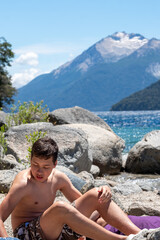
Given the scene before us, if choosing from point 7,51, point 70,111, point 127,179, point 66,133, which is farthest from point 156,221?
point 7,51

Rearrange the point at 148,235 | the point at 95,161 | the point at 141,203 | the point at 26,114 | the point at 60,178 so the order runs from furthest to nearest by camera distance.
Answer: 1. the point at 26,114
2. the point at 95,161
3. the point at 141,203
4. the point at 60,178
5. the point at 148,235

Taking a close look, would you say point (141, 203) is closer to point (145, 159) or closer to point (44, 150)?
point (44, 150)

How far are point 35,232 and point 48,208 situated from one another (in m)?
0.33

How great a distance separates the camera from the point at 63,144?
944cm

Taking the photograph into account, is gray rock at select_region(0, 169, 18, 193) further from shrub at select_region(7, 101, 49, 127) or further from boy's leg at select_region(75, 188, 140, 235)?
shrub at select_region(7, 101, 49, 127)

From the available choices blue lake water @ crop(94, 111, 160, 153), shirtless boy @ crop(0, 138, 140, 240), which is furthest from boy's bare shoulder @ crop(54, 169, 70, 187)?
blue lake water @ crop(94, 111, 160, 153)

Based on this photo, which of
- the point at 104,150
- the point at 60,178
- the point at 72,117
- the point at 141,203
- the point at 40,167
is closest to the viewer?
the point at 40,167

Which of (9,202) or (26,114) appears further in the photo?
(26,114)

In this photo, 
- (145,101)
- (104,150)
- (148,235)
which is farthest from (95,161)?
(145,101)

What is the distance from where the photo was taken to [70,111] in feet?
52.3

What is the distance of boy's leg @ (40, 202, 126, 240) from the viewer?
Answer: 156 inches

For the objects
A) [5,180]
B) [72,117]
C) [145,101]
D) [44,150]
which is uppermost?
[145,101]

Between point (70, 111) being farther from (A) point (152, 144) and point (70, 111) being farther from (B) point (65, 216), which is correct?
(B) point (65, 216)

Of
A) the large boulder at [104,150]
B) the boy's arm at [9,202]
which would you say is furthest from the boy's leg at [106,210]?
the large boulder at [104,150]
